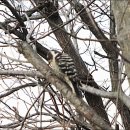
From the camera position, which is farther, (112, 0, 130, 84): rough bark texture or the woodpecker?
the woodpecker

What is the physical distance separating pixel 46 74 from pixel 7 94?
5.42 ft

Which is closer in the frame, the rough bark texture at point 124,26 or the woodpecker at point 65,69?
the rough bark texture at point 124,26

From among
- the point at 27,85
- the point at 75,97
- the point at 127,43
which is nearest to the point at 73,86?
the point at 75,97

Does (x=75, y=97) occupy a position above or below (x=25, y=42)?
below

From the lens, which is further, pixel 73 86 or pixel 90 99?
pixel 90 99

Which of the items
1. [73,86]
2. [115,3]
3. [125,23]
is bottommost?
[73,86]

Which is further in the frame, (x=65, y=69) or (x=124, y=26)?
(x=65, y=69)

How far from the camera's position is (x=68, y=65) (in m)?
3.44

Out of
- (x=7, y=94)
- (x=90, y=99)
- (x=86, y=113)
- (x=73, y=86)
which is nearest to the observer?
(x=86, y=113)

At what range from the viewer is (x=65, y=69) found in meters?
3.38

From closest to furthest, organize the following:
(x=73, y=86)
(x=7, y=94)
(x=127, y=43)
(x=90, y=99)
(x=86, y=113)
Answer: (x=127, y=43), (x=86, y=113), (x=73, y=86), (x=7, y=94), (x=90, y=99)

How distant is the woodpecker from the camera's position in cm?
323

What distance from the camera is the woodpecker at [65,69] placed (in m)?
3.23

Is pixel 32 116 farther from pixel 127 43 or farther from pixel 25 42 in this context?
pixel 127 43
